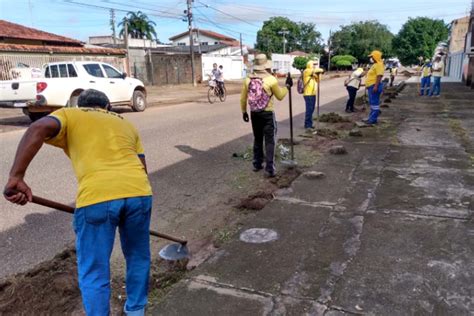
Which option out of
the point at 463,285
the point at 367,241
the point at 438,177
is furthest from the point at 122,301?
the point at 438,177

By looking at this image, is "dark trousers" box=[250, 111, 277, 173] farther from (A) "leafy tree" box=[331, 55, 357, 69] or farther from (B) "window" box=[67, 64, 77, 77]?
(A) "leafy tree" box=[331, 55, 357, 69]

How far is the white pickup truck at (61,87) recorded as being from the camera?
1106 centimetres

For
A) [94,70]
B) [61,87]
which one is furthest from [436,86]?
[61,87]

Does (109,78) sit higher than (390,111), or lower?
higher

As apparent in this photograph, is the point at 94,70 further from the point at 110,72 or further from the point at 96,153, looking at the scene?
the point at 96,153

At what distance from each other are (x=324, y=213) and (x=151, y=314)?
240cm

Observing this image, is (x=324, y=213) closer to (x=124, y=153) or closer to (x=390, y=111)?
(x=124, y=153)

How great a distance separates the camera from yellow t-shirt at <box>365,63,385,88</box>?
9942 mm

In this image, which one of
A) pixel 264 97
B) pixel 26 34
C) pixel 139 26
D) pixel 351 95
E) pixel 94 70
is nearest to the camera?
pixel 264 97

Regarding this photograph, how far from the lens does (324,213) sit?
180 inches

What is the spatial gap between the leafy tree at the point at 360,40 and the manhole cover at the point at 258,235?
8078 cm

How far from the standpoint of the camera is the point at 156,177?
20.3 feet

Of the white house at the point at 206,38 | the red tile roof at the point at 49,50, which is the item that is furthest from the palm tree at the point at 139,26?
the red tile roof at the point at 49,50

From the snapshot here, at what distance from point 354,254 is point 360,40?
84861 mm
